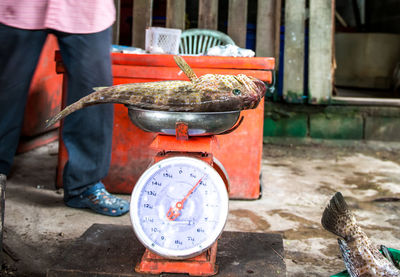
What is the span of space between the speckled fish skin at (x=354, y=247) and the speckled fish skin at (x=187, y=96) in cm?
46

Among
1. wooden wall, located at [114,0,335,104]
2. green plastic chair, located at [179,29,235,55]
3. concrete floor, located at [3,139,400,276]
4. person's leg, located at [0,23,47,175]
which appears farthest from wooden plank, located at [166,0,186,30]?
person's leg, located at [0,23,47,175]

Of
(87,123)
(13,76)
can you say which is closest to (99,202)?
(87,123)

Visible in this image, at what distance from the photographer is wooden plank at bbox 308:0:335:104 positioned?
4363mm

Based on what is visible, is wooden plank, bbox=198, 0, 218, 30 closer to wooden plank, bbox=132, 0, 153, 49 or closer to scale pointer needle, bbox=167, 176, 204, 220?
wooden plank, bbox=132, 0, 153, 49

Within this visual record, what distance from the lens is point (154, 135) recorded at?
2619 millimetres

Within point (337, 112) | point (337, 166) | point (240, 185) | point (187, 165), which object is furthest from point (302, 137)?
point (187, 165)

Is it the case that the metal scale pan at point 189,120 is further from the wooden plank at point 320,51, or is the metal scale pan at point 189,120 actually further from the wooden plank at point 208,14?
the wooden plank at point 320,51

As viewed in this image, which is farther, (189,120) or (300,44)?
(300,44)

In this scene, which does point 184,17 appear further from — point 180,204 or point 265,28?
point 180,204

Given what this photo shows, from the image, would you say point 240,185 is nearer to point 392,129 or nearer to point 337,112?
point 337,112

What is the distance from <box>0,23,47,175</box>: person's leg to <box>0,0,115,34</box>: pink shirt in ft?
0.16

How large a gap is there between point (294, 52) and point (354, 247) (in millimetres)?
3294

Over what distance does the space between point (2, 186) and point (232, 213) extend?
129 centimetres

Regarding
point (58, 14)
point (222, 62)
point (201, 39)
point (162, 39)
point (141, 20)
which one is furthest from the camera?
point (141, 20)
